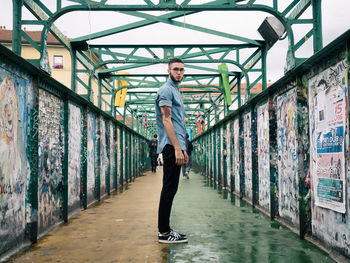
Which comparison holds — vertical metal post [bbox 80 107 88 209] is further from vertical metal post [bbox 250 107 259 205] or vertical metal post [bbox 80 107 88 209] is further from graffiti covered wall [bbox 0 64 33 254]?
vertical metal post [bbox 250 107 259 205]

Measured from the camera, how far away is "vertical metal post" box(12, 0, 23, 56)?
5681 millimetres

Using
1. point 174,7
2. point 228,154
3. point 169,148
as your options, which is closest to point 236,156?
point 228,154

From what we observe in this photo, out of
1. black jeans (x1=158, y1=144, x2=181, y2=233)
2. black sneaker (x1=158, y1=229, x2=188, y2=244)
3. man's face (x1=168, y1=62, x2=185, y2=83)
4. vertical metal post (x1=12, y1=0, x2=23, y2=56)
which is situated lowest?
black sneaker (x1=158, y1=229, x2=188, y2=244)

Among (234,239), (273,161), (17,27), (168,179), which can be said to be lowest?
(234,239)

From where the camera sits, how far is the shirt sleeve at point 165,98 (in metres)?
4.31

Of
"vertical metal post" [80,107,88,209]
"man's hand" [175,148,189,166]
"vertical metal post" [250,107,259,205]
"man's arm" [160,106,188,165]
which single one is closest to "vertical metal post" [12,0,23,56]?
"vertical metal post" [80,107,88,209]

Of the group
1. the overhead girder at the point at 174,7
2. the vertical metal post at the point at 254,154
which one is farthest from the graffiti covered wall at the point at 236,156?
the overhead girder at the point at 174,7

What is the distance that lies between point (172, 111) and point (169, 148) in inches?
18.0

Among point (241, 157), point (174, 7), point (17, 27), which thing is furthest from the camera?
point (241, 157)

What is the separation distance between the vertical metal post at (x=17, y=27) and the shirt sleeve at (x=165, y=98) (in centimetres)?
262

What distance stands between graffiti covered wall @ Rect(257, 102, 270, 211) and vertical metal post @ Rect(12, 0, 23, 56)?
4.03 metres

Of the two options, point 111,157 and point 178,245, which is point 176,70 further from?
point 111,157

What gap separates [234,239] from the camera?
4527mm

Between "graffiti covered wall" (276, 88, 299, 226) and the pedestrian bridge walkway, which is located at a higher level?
"graffiti covered wall" (276, 88, 299, 226)
